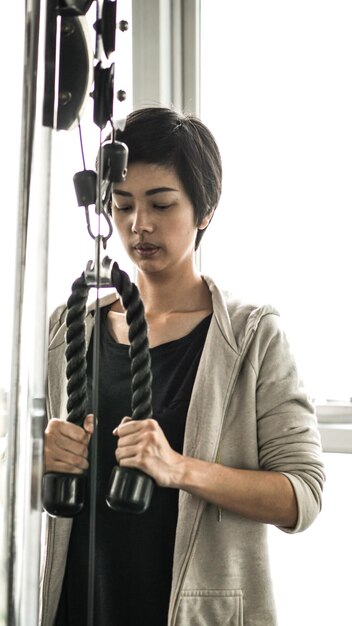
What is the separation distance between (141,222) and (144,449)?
1.26ft

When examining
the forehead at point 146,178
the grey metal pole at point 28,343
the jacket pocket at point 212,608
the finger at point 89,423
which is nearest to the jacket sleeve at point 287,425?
the jacket pocket at point 212,608

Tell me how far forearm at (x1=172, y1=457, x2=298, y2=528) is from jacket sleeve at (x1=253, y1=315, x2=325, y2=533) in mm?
15

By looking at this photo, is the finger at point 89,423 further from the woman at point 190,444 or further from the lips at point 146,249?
the lips at point 146,249

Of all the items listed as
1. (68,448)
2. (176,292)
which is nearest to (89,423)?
(68,448)

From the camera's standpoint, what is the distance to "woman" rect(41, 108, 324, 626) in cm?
99

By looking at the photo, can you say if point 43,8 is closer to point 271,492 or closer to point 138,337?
point 138,337

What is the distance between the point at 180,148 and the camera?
1.10 m

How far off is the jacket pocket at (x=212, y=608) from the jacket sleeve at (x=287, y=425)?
0.36ft

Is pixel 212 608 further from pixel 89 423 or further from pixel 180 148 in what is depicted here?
pixel 180 148

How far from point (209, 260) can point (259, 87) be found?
36cm

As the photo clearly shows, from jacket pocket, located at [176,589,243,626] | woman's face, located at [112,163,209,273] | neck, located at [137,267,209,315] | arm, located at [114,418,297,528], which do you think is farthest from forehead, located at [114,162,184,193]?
jacket pocket, located at [176,589,243,626]

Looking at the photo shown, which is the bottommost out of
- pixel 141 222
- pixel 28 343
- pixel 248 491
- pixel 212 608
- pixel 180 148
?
pixel 212 608

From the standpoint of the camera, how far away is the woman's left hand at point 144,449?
69 cm

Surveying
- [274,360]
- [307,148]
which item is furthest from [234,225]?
[274,360]
